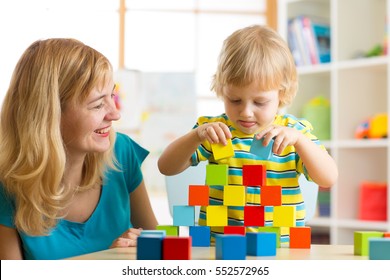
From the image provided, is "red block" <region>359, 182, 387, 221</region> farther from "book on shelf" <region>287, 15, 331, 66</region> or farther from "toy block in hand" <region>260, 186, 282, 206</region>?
"toy block in hand" <region>260, 186, 282, 206</region>

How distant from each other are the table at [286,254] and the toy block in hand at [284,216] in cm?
5

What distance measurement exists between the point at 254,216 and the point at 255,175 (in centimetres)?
7

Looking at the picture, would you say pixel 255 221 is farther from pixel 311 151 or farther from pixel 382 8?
pixel 382 8

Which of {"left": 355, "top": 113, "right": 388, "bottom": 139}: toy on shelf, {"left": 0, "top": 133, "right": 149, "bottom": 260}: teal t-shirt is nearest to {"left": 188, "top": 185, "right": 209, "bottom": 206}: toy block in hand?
{"left": 0, "top": 133, "right": 149, "bottom": 260}: teal t-shirt

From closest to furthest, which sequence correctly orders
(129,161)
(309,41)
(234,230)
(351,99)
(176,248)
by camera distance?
(176,248), (234,230), (129,161), (351,99), (309,41)

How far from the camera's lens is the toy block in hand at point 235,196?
115cm

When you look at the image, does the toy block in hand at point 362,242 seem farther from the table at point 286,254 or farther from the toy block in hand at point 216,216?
the toy block in hand at point 216,216

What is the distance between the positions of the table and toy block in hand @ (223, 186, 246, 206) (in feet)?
0.30

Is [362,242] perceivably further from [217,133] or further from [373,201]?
[373,201]

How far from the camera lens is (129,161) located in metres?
1.64

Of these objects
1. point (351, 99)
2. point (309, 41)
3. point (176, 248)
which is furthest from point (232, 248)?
point (309, 41)

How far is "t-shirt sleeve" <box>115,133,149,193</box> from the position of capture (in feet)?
5.32

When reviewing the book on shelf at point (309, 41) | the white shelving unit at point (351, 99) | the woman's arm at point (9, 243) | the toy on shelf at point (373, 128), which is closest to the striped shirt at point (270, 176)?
the woman's arm at point (9, 243)
